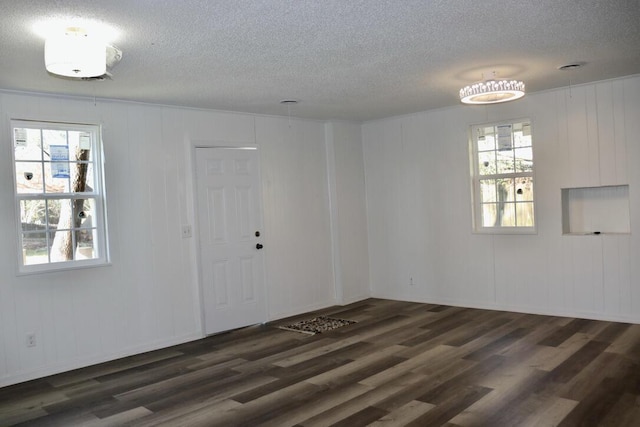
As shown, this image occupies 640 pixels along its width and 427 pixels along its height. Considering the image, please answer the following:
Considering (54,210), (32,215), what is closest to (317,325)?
(54,210)

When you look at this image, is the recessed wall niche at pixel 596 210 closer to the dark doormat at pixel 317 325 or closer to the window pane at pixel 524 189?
the window pane at pixel 524 189

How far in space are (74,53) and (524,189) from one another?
4919 millimetres

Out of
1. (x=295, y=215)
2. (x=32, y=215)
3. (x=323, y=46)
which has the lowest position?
(x=295, y=215)

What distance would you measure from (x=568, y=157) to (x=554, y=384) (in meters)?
2.82

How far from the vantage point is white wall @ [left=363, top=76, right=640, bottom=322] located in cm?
543

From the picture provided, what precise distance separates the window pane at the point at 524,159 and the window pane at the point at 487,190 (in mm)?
357

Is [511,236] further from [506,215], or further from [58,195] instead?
[58,195]

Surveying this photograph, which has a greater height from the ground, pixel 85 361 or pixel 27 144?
pixel 27 144

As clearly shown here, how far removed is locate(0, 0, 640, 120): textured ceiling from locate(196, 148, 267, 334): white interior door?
2.56 ft

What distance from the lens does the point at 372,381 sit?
411 cm

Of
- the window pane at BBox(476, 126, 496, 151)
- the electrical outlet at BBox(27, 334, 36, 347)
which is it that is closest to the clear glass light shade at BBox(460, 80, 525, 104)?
the window pane at BBox(476, 126, 496, 151)

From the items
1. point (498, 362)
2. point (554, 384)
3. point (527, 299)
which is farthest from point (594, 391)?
point (527, 299)

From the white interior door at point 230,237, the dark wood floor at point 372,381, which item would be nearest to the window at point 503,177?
the dark wood floor at point 372,381

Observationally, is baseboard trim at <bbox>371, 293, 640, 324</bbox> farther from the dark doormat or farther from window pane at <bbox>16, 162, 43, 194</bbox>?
window pane at <bbox>16, 162, 43, 194</bbox>
